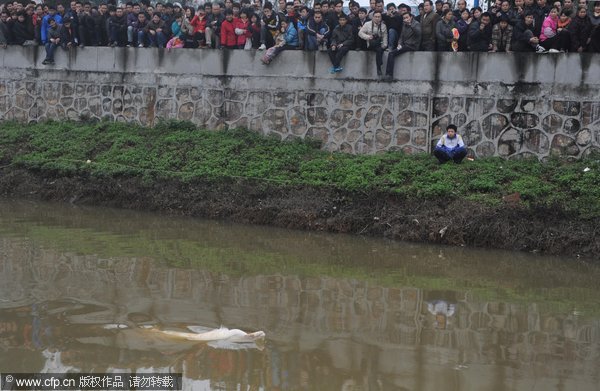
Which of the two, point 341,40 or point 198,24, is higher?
point 198,24

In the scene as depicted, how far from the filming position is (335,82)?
601 inches

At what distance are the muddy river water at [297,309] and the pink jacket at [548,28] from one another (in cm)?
435

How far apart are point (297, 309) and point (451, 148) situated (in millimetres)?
5904

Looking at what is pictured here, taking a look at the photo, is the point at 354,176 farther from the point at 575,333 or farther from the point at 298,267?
the point at 575,333

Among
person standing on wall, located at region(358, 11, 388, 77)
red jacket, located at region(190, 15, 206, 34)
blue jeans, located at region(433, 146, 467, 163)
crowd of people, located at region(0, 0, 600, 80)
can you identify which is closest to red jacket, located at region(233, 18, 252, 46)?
crowd of people, located at region(0, 0, 600, 80)

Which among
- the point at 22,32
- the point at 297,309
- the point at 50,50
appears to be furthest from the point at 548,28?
the point at 22,32

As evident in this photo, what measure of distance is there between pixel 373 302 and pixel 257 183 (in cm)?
543

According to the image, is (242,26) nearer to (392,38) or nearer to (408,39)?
(392,38)

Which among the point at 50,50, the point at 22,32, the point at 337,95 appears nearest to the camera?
the point at 337,95

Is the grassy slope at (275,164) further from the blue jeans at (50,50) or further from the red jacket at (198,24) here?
the red jacket at (198,24)

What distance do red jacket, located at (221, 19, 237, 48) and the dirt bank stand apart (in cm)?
347

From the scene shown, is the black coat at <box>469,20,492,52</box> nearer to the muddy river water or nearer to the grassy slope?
the grassy slope

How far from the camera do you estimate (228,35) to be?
640 inches

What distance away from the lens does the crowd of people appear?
44.5 feet
